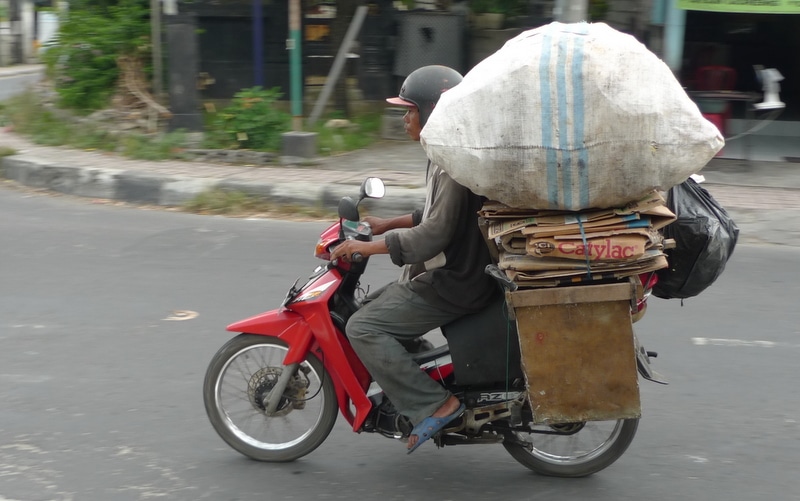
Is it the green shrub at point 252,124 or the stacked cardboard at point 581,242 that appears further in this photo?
the green shrub at point 252,124

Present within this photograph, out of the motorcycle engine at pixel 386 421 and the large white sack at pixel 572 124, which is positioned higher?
the large white sack at pixel 572 124

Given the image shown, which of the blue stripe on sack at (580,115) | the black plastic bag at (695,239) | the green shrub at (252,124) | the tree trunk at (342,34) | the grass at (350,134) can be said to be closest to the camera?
the blue stripe on sack at (580,115)

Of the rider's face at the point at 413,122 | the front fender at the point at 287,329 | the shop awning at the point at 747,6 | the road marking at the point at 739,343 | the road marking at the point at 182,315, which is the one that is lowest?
the road marking at the point at 182,315

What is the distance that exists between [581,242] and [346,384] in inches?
45.3

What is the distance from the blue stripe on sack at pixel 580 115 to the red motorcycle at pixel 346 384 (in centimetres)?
63

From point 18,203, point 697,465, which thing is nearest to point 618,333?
point 697,465

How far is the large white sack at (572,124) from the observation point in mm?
2834

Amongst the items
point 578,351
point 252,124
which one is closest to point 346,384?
point 578,351

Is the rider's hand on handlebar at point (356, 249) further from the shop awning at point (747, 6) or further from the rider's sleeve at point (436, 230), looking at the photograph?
the shop awning at point (747, 6)

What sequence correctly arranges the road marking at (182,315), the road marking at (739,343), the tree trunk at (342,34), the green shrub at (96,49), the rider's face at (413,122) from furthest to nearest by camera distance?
1. the tree trunk at (342,34)
2. the green shrub at (96,49)
3. the road marking at (182,315)
4. the road marking at (739,343)
5. the rider's face at (413,122)

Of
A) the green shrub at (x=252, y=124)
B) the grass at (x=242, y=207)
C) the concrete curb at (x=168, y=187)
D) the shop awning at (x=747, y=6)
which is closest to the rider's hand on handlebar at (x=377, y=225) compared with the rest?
the concrete curb at (x=168, y=187)

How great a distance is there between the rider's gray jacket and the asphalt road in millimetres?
814

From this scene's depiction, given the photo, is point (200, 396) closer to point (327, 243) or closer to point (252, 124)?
point (327, 243)

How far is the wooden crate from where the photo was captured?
307cm
